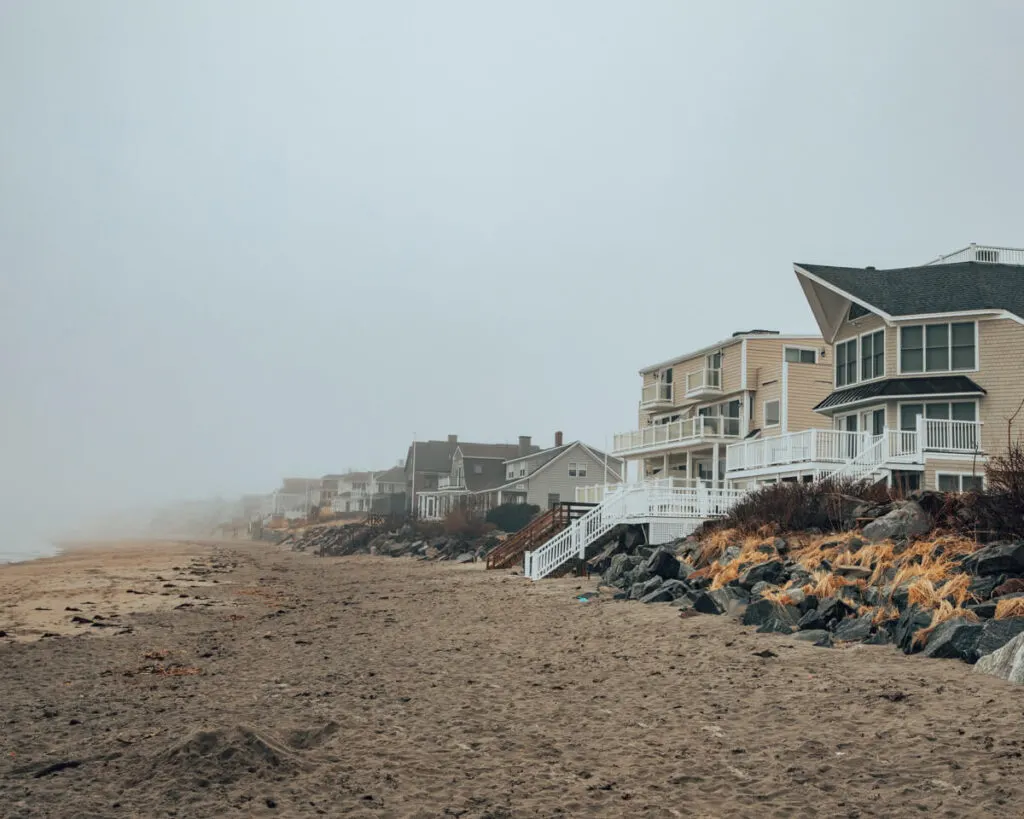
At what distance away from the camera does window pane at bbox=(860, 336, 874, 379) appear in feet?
113

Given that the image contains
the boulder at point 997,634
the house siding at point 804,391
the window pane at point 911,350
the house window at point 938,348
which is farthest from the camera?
the house siding at point 804,391

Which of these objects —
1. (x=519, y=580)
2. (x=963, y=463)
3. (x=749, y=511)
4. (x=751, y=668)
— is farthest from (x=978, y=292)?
(x=751, y=668)

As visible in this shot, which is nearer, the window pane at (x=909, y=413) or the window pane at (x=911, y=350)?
the window pane at (x=909, y=413)

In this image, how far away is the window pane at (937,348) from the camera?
32.0m

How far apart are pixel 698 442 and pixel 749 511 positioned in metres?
24.0

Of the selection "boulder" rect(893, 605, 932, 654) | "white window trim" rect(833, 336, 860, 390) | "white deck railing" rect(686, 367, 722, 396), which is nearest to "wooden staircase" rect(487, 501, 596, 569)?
"white window trim" rect(833, 336, 860, 390)

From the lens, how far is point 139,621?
17828 millimetres

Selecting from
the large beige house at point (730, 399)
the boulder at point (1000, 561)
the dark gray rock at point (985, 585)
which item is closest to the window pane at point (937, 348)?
the large beige house at point (730, 399)

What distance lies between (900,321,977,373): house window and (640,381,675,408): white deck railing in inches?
826

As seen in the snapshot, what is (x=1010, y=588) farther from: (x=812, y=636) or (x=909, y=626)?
(x=812, y=636)

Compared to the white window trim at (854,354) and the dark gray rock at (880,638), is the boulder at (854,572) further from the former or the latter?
the white window trim at (854,354)

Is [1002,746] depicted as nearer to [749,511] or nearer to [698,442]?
[749,511]

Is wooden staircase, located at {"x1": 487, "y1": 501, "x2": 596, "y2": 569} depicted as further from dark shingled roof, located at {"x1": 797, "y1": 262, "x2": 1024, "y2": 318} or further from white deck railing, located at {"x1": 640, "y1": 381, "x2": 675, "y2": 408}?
white deck railing, located at {"x1": 640, "y1": 381, "x2": 675, "y2": 408}

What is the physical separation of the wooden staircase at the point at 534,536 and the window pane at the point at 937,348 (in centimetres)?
1273
